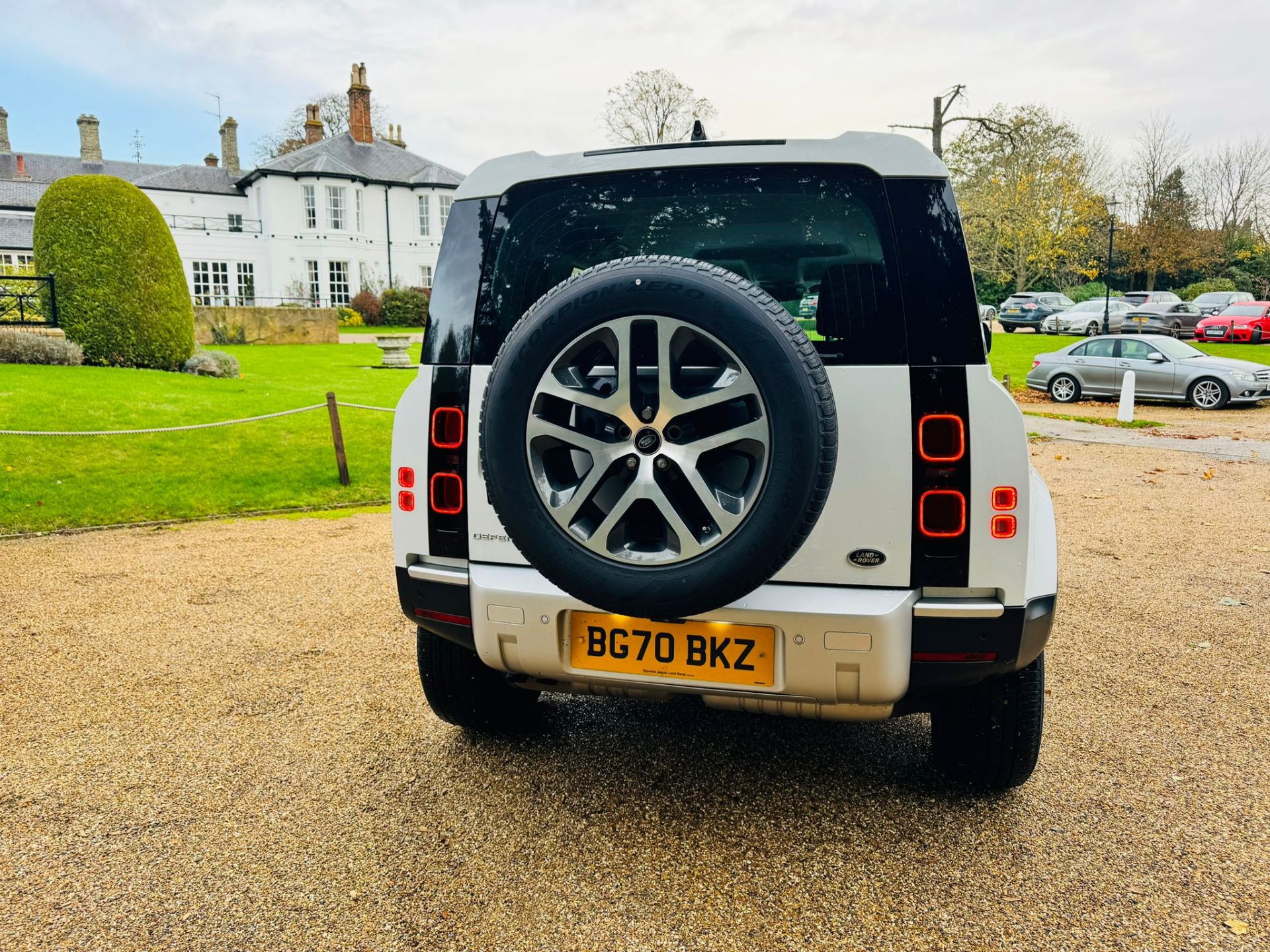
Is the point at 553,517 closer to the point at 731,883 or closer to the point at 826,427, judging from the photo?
the point at 826,427

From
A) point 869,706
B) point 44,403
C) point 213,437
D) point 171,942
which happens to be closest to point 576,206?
point 869,706

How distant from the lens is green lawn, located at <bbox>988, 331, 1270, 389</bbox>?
2289 cm

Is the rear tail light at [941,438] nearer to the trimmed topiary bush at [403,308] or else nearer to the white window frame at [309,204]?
the trimmed topiary bush at [403,308]

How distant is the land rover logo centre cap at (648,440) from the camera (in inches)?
92.4

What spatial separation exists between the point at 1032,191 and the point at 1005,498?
46833 mm

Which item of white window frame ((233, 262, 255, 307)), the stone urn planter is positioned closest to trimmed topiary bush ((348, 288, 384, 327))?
white window frame ((233, 262, 255, 307))

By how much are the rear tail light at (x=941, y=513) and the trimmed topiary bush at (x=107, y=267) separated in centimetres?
1546

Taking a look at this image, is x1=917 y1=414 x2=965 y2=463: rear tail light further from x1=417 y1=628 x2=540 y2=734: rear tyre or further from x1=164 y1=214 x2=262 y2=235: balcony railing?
x1=164 y1=214 x2=262 y2=235: balcony railing

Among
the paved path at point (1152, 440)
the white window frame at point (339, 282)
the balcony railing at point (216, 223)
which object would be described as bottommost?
the paved path at point (1152, 440)

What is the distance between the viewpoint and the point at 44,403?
34.2 ft

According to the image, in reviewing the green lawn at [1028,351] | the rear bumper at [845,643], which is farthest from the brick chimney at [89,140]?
the rear bumper at [845,643]

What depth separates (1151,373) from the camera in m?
17.6

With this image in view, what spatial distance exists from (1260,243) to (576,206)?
189 ft

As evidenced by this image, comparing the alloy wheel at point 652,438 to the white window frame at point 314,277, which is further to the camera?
the white window frame at point 314,277
